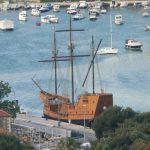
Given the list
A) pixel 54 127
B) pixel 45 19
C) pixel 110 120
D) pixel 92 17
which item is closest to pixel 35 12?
pixel 45 19

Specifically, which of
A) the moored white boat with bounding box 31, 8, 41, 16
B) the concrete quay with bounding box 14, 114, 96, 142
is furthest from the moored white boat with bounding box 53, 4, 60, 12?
the concrete quay with bounding box 14, 114, 96, 142

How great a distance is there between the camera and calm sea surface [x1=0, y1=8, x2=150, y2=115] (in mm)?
31484

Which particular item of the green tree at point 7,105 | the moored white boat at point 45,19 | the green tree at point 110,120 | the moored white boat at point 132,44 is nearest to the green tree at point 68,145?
the green tree at point 7,105

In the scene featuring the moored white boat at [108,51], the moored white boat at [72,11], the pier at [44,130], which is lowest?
the moored white boat at [72,11]

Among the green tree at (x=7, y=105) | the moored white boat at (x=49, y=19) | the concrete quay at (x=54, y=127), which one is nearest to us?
the green tree at (x=7, y=105)

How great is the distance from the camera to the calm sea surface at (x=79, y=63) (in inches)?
1240

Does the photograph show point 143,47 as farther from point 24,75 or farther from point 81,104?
point 81,104

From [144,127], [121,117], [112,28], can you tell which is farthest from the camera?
[112,28]

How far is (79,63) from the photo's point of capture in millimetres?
38219

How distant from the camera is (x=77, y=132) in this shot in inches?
947

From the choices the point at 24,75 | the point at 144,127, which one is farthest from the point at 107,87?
the point at 144,127

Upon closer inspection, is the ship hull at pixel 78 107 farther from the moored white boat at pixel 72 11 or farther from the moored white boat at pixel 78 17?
the moored white boat at pixel 72 11

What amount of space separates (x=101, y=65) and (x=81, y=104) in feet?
38.2

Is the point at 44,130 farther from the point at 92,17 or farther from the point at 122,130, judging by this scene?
the point at 92,17
